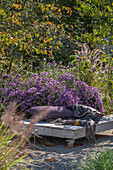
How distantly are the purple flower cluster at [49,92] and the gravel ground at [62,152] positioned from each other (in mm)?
1108

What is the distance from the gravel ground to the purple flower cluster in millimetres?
1108

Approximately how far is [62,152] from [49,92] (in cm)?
217

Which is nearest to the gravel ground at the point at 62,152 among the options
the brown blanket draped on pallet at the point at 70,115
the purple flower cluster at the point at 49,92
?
the brown blanket draped on pallet at the point at 70,115

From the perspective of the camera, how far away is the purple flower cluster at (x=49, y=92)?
20.6 ft

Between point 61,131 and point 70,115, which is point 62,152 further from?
point 70,115

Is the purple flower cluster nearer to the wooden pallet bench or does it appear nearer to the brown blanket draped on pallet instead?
the brown blanket draped on pallet

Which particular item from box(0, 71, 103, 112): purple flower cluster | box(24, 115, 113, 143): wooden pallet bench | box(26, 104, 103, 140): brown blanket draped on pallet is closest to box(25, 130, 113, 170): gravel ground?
box(24, 115, 113, 143): wooden pallet bench

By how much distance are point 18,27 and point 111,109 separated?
3.67 metres

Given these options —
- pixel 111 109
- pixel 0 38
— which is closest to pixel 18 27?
pixel 0 38

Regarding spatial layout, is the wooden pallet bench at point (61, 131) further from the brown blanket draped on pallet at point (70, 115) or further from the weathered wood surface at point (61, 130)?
the brown blanket draped on pallet at point (70, 115)

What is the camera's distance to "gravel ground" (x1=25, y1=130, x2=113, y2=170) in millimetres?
3727

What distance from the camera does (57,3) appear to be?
503 inches

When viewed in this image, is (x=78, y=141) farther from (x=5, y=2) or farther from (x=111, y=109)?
(x=5, y=2)

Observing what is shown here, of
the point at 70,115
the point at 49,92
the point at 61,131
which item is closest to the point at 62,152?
the point at 61,131
